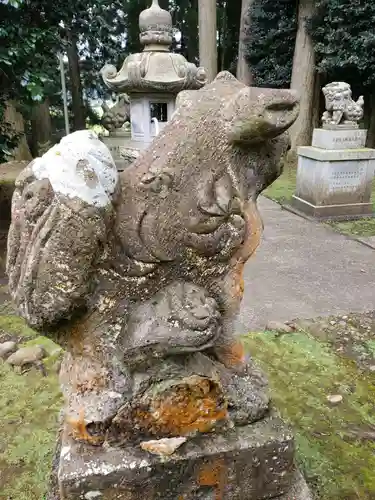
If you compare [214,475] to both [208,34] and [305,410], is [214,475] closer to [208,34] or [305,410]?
[305,410]

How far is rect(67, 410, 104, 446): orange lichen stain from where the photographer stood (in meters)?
1.41

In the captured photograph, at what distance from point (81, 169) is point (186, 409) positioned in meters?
0.84

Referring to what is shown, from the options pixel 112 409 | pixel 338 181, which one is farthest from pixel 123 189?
pixel 338 181

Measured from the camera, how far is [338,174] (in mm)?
6516

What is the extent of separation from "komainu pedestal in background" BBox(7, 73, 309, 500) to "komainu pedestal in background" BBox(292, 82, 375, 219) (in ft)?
17.4

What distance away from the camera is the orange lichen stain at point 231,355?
165cm

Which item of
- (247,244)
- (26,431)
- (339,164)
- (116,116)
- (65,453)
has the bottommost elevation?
(26,431)

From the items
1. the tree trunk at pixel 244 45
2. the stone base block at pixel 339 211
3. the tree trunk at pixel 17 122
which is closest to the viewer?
the stone base block at pixel 339 211

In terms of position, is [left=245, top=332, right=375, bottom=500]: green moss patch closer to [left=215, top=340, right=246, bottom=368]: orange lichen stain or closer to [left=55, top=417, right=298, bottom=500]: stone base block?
[left=55, top=417, right=298, bottom=500]: stone base block

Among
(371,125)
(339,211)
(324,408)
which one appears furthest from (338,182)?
(371,125)

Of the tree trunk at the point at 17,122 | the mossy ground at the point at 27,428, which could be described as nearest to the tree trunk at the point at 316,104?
the tree trunk at the point at 17,122

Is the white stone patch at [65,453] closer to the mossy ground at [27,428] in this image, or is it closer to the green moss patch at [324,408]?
the mossy ground at [27,428]

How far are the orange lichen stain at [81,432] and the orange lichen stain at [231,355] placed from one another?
1.66 ft

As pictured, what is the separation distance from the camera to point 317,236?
19.3 feet
